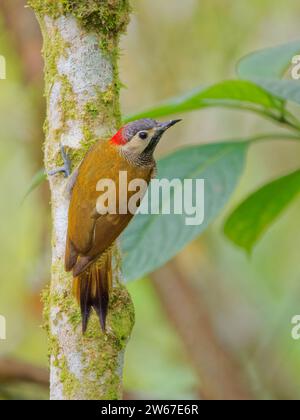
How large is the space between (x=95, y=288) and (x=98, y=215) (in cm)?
21

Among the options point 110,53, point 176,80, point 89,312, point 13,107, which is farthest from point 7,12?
point 89,312

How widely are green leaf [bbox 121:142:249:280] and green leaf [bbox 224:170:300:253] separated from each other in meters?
0.17

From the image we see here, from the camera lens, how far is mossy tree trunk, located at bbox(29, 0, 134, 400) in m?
2.00

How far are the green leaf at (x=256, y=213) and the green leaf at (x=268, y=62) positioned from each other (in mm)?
397

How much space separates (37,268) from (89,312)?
2994 millimetres

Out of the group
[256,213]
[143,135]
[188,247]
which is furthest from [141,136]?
[188,247]

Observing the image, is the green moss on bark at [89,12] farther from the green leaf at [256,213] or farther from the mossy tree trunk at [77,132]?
the green leaf at [256,213]

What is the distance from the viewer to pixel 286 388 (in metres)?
5.14

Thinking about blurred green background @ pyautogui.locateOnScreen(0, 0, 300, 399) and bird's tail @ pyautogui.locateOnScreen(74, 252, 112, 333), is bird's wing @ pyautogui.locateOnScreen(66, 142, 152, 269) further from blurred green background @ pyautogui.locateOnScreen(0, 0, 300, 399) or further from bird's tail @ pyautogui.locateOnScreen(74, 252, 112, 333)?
blurred green background @ pyautogui.locateOnScreen(0, 0, 300, 399)

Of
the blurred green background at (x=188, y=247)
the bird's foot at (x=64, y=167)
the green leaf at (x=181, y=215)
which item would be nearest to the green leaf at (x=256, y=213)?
the green leaf at (x=181, y=215)

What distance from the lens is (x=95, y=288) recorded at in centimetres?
206

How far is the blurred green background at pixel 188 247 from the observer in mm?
4848

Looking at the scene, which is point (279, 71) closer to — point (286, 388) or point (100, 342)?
point (100, 342)

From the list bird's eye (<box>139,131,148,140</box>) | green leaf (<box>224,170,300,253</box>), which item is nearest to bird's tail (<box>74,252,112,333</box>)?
bird's eye (<box>139,131,148,140</box>)
